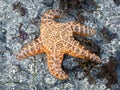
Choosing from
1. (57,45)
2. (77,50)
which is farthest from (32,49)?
(77,50)

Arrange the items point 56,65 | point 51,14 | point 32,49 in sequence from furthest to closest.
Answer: point 51,14 < point 32,49 < point 56,65

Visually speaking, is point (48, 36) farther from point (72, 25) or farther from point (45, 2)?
point (45, 2)

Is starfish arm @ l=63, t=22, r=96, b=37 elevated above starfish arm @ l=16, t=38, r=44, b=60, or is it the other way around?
starfish arm @ l=63, t=22, r=96, b=37

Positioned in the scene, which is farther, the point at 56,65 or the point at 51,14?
the point at 51,14

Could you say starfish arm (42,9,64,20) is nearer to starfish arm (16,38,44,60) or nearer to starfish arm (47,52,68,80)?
starfish arm (16,38,44,60)

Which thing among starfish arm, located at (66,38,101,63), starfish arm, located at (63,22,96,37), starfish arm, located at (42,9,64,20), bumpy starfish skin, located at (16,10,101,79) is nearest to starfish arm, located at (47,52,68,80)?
bumpy starfish skin, located at (16,10,101,79)

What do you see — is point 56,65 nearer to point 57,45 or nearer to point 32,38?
point 57,45
